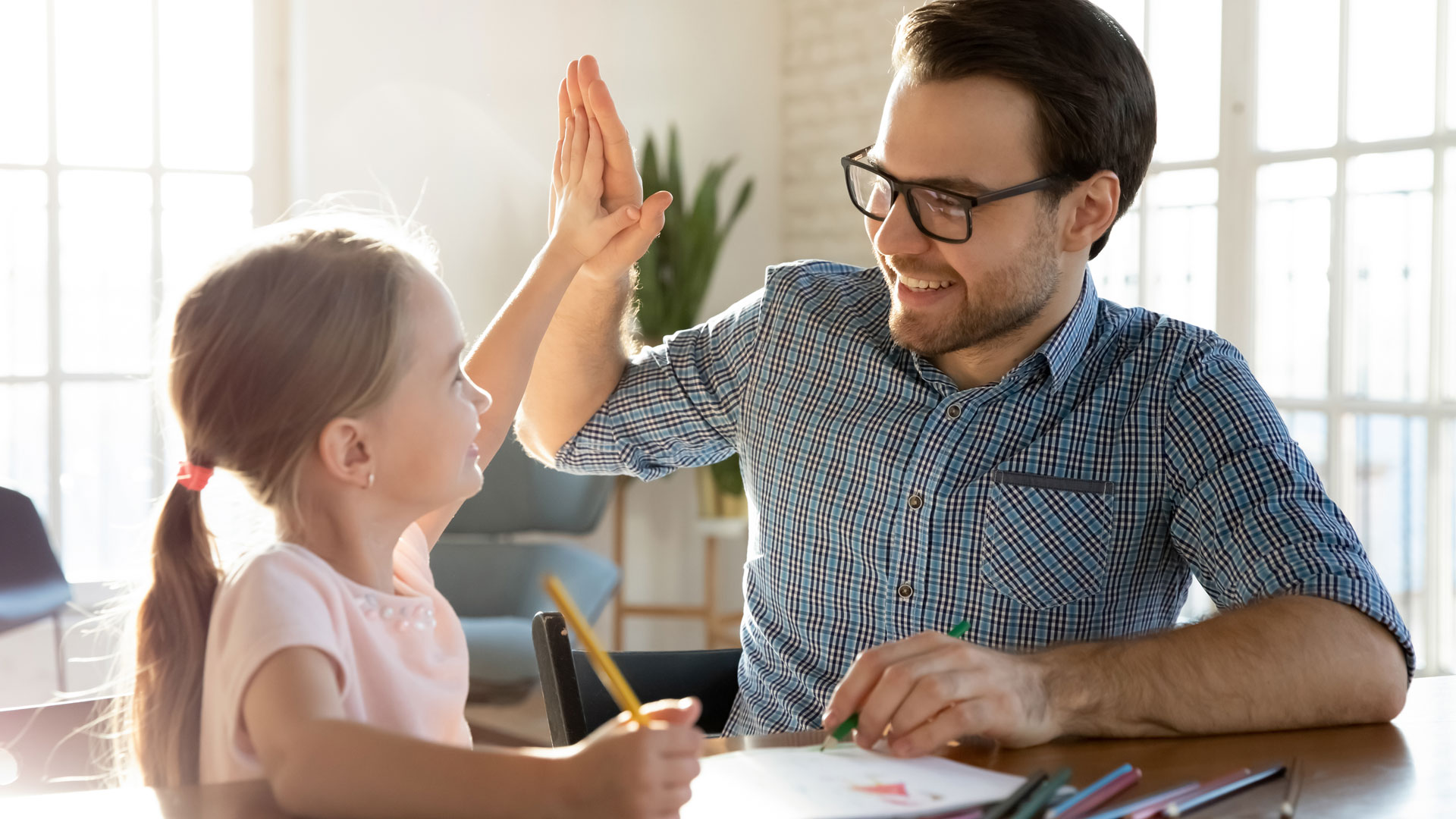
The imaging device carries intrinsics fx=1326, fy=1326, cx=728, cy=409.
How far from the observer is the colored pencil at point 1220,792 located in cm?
92

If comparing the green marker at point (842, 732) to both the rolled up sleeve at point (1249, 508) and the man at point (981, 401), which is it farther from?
the rolled up sleeve at point (1249, 508)

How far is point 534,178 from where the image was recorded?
15.0ft

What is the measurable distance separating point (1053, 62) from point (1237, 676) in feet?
2.67

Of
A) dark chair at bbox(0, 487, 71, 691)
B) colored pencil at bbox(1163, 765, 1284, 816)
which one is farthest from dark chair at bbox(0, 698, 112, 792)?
dark chair at bbox(0, 487, 71, 691)

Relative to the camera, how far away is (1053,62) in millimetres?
1661

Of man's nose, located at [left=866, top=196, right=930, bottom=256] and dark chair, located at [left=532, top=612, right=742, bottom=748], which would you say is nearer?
dark chair, located at [left=532, top=612, right=742, bottom=748]

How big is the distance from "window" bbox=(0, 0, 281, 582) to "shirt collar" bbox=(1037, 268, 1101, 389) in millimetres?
2920

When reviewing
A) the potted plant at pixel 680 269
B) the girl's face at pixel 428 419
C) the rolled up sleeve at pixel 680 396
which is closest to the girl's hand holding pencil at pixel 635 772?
the girl's face at pixel 428 419

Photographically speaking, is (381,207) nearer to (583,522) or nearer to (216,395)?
(583,522)

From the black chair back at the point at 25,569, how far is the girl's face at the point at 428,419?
64.3 inches

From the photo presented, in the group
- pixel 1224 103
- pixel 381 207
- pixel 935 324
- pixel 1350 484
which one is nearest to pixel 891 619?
pixel 935 324

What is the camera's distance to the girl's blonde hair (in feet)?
3.31

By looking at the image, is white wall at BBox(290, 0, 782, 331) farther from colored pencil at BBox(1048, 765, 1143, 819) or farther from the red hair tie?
colored pencil at BBox(1048, 765, 1143, 819)

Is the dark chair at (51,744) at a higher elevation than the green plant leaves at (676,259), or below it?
below
